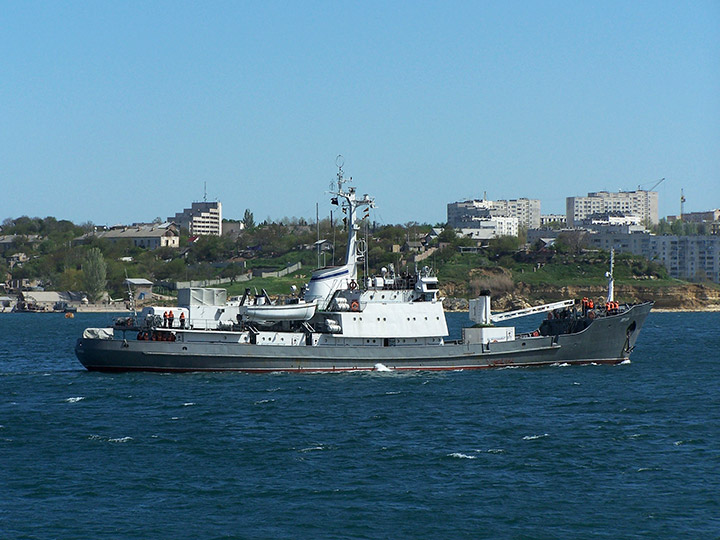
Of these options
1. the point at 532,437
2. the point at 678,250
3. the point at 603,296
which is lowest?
the point at 532,437

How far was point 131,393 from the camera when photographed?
42.9m

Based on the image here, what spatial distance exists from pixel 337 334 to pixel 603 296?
93.7 metres

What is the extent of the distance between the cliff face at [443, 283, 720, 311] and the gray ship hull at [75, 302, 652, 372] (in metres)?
82.2

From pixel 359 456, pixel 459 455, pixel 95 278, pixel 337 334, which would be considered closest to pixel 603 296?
pixel 95 278

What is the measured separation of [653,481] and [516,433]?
7211 mm

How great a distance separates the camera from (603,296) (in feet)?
449

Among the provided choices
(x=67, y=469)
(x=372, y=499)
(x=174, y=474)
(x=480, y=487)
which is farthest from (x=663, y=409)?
(x=67, y=469)

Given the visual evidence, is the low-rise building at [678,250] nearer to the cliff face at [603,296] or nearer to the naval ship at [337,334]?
the cliff face at [603,296]

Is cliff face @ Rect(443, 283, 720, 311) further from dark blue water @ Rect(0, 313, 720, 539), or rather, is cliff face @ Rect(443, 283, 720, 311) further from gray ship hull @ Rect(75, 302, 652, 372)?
dark blue water @ Rect(0, 313, 720, 539)

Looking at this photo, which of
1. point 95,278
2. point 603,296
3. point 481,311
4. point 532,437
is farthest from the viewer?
point 95,278

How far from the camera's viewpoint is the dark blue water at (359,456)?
24.0m

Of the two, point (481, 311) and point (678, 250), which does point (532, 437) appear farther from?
point (678, 250)

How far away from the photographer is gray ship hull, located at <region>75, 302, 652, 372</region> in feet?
158

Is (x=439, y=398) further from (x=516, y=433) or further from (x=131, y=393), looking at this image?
(x=131, y=393)
